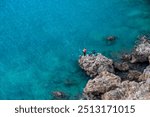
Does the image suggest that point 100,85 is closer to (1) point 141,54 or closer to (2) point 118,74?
(2) point 118,74

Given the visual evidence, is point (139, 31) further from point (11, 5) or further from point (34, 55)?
point (11, 5)

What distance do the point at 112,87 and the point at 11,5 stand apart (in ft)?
61.2

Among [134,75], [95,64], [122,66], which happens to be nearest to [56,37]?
[95,64]

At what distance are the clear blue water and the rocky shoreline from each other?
1017 mm

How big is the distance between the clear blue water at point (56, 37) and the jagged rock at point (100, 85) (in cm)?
130

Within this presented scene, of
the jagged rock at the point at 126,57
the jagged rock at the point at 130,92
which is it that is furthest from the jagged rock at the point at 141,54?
the jagged rock at the point at 130,92

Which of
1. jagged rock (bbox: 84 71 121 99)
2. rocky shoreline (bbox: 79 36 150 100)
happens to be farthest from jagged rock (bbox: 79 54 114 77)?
jagged rock (bbox: 84 71 121 99)

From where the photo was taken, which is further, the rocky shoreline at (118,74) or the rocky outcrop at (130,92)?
the rocky shoreline at (118,74)

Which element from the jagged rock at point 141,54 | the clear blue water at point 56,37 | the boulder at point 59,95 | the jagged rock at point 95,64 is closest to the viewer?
the boulder at point 59,95

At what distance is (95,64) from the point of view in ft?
87.2

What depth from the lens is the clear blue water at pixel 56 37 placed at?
26.1 meters

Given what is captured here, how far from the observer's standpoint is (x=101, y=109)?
11.2m

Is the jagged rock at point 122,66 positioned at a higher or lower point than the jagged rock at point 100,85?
higher

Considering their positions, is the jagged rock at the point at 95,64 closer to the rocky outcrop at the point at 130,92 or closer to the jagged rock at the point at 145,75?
the jagged rock at the point at 145,75
